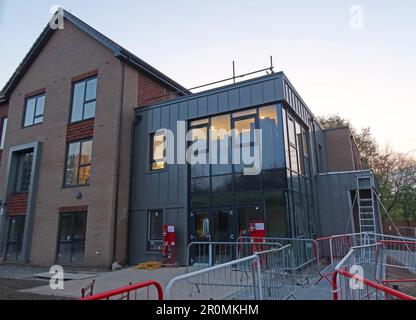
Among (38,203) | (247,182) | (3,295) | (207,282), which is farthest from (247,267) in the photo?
(38,203)

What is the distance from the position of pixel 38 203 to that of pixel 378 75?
16993 millimetres

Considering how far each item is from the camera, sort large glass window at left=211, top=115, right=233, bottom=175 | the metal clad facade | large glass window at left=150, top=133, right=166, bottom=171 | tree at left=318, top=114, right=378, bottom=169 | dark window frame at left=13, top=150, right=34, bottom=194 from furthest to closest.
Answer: tree at left=318, top=114, right=378, bottom=169
dark window frame at left=13, top=150, right=34, bottom=194
large glass window at left=150, top=133, right=166, bottom=171
large glass window at left=211, top=115, right=233, bottom=175
the metal clad facade

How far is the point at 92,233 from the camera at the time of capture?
12.6 m

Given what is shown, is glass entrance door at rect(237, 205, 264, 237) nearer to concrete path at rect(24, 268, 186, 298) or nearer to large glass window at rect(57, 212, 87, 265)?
concrete path at rect(24, 268, 186, 298)

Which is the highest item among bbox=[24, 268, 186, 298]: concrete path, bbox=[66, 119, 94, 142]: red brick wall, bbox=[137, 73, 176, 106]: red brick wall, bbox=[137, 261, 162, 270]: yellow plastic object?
bbox=[137, 73, 176, 106]: red brick wall

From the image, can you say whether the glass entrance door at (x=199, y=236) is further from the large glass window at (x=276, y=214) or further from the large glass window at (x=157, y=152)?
the large glass window at (x=157, y=152)

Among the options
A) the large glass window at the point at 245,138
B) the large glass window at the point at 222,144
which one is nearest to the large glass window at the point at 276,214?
the large glass window at the point at 245,138

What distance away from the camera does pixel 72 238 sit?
527 inches

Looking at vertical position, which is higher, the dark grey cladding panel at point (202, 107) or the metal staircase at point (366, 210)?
the dark grey cladding panel at point (202, 107)

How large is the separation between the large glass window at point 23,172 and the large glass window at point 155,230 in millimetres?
7842

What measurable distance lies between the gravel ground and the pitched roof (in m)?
9.75

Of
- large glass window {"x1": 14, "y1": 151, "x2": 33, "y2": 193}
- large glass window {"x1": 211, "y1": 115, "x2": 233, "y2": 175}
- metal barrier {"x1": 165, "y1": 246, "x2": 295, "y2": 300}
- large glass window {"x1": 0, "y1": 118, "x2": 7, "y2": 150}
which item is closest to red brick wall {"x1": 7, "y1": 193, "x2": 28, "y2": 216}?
large glass window {"x1": 14, "y1": 151, "x2": 33, "y2": 193}

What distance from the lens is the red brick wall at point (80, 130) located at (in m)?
14.2

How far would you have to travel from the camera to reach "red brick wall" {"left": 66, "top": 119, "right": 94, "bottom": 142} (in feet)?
46.7
